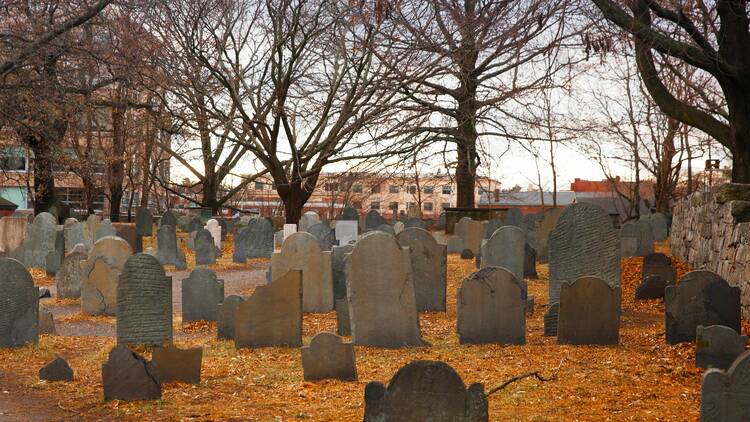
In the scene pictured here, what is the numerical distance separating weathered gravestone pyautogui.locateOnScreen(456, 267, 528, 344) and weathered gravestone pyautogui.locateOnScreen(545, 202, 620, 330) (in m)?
1.95

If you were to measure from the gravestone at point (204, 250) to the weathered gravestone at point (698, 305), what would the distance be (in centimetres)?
1486

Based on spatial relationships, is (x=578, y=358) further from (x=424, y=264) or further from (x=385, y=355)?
(x=424, y=264)

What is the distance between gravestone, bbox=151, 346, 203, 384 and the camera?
824cm

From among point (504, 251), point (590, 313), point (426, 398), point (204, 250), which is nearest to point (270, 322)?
point (590, 313)

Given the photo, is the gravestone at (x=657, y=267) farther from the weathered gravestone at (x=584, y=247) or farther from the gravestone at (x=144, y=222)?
the gravestone at (x=144, y=222)

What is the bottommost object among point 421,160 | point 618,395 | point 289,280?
point 618,395

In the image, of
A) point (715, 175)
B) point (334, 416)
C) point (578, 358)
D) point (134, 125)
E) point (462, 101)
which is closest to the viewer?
point (334, 416)

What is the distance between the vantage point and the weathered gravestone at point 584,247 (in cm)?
1213

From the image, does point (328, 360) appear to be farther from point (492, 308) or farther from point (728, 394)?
point (728, 394)

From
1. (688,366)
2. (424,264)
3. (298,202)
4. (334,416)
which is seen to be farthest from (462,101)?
(334,416)

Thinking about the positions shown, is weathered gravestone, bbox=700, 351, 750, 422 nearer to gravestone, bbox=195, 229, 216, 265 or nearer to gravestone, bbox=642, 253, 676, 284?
gravestone, bbox=642, 253, 676, 284

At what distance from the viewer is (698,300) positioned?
9.76m

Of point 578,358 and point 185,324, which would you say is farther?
point 185,324

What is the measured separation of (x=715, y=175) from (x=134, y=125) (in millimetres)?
31899
